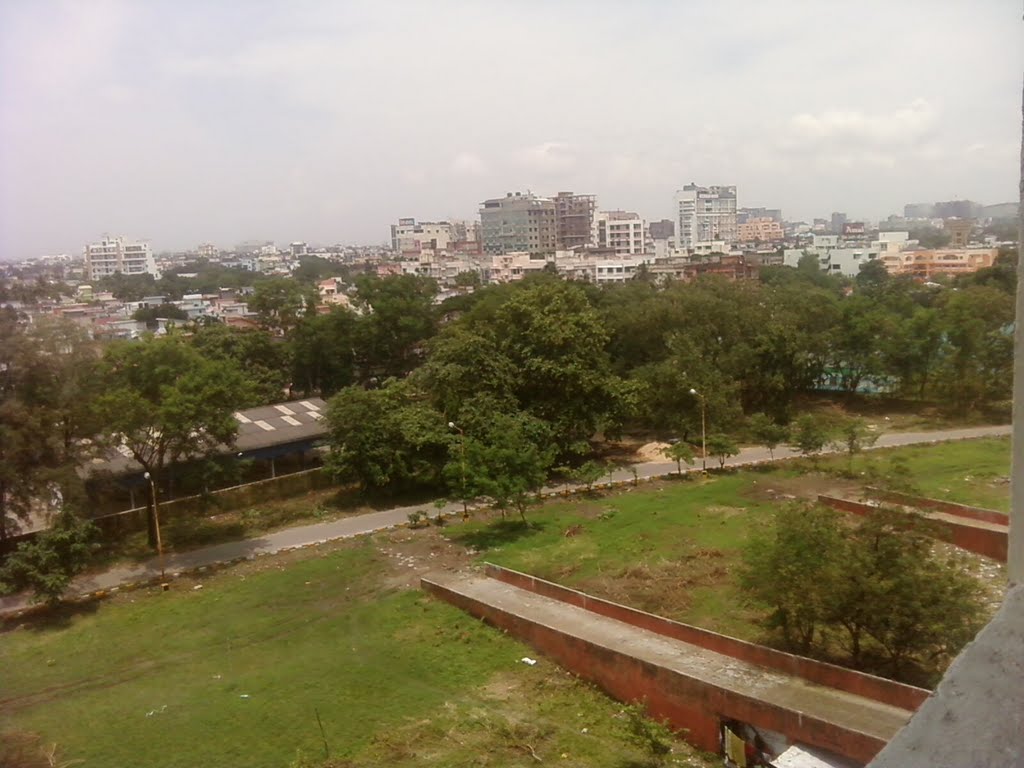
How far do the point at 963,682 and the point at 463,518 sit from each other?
1498cm

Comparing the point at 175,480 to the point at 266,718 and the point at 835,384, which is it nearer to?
the point at 266,718

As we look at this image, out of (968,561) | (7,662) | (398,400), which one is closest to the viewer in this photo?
(7,662)

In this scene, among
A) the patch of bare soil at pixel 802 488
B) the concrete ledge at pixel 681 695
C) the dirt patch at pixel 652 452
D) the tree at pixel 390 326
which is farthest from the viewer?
the tree at pixel 390 326

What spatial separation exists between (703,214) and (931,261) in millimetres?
67064

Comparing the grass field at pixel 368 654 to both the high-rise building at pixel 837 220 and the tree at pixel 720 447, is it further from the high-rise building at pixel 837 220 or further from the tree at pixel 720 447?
the high-rise building at pixel 837 220

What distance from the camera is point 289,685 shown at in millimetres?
9617

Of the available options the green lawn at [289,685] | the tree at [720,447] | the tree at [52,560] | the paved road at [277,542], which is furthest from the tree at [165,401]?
the tree at [720,447]

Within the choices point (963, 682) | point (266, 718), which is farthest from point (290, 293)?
point (963, 682)

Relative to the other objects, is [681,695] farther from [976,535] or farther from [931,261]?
[931,261]

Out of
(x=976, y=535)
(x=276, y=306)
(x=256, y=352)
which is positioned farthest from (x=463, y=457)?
(x=276, y=306)

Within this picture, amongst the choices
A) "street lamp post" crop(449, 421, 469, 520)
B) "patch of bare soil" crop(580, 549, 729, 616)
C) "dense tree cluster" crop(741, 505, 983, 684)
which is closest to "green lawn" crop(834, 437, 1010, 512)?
"patch of bare soil" crop(580, 549, 729, 616)

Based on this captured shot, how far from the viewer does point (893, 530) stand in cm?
887

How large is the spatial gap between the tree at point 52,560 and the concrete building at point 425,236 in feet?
300

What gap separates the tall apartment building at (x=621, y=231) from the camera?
286 ft
